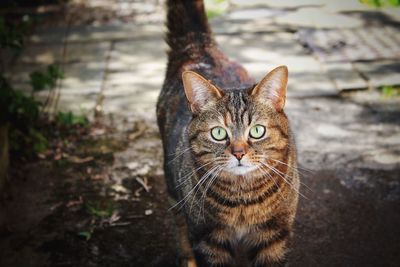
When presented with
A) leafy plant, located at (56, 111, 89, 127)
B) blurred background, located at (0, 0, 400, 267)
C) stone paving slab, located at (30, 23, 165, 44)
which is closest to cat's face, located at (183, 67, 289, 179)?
blurred background, located at (0, 0, 400, 267)

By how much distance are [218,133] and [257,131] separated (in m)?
0.20

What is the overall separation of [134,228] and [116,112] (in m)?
1.59

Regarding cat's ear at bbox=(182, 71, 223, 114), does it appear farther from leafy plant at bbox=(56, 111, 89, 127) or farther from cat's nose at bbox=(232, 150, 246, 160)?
leafy plant at bbox=(56, 111, 89, 127)

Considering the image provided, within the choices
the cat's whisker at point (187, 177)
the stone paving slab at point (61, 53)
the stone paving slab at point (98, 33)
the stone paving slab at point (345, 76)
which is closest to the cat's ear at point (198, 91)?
the cat's whisker at point (187, 177)

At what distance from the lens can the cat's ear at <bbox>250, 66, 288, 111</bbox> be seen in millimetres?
2295

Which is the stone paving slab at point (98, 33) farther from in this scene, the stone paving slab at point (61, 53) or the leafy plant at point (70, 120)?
the leafy plant at point (70, 120)

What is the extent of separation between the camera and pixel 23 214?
3.31 meters

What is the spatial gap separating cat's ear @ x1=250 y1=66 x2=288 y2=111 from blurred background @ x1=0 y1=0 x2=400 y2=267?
86 centimetres

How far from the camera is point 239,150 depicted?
7.37 feet

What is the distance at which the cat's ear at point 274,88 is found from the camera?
7.53 feet

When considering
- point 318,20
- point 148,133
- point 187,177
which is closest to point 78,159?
point 148,133

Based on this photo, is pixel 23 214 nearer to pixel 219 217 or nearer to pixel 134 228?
pixel 134 228

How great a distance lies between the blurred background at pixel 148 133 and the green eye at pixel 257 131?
0.87m

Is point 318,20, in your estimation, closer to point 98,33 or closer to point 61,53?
point 98,33
